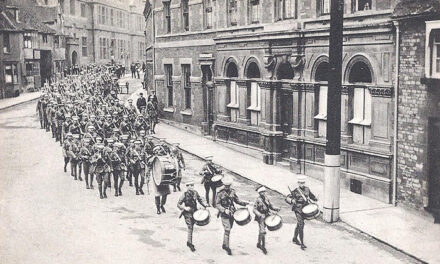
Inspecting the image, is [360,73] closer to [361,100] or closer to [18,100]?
[361,100]

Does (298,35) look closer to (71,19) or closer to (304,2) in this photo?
(304,2)

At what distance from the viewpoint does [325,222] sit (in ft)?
44.2

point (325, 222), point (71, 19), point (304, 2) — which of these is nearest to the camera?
point (325, 222)

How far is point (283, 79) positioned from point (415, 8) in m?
6.86

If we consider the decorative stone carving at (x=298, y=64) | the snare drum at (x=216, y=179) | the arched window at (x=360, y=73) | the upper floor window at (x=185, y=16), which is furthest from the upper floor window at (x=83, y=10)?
the snare drum at (x=216, y=179)

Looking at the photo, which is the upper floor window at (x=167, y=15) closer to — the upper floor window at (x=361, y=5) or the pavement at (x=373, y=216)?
the pavement at (x=373, y=216)

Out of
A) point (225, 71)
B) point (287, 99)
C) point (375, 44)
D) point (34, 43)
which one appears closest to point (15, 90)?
point (34, 43)

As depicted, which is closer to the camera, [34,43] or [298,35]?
[298,35]

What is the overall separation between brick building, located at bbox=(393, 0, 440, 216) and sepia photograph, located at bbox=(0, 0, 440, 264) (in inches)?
1.6

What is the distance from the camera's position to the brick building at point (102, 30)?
65.2 meters

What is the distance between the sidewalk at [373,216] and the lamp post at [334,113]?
0.51m

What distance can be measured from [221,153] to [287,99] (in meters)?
4.17

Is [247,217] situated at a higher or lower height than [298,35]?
lower

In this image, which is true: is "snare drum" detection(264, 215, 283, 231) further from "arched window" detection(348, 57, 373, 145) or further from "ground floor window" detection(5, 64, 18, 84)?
"ground floor window" detection(5, 64, 18, 84)
